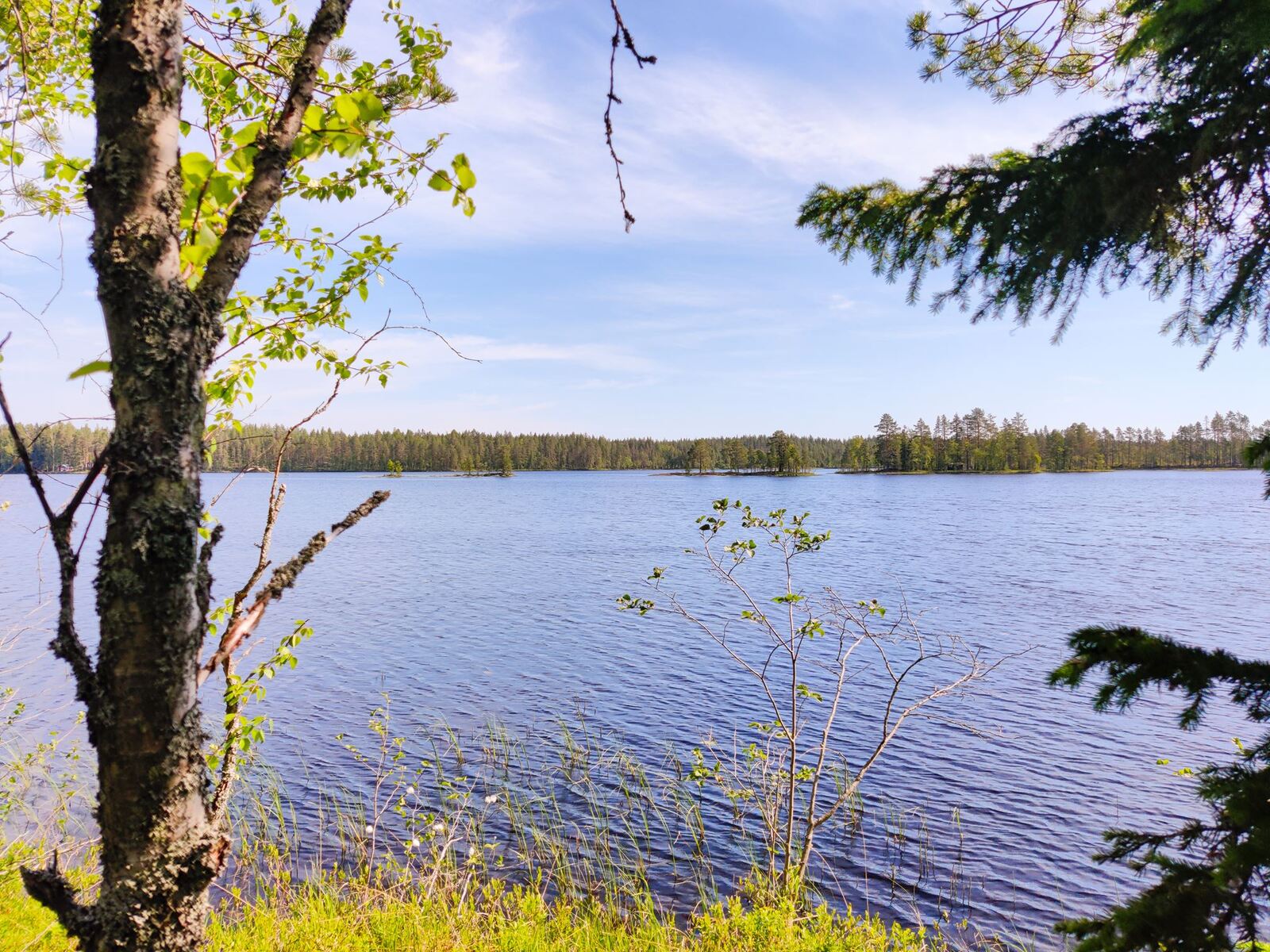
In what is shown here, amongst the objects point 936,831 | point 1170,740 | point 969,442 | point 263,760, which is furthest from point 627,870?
point 969,442

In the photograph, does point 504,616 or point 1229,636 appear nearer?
point 1229,636

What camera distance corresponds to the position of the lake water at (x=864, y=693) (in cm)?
978

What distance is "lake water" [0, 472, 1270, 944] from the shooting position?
9.78 m

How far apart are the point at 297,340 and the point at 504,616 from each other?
19502 millimetres

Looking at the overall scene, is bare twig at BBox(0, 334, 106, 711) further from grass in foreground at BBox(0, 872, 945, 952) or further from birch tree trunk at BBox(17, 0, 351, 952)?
grass in foreground at BBox(0, 872, 945, 952)

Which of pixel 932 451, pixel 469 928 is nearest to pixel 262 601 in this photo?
pixel 469 928

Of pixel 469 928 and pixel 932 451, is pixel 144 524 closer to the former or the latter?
pixel 469 928

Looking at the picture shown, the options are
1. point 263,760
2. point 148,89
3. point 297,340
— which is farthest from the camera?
point 263,760

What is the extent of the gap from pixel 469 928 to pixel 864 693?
429 inches

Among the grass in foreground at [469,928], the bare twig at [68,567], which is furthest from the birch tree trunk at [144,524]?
the grass in foreground at [469,928]

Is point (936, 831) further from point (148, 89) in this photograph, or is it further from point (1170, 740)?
point (148, 89)

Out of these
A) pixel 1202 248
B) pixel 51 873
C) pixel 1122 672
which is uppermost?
pixel 1202 248

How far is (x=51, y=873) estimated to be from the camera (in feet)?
5.34

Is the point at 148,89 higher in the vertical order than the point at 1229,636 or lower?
higher
